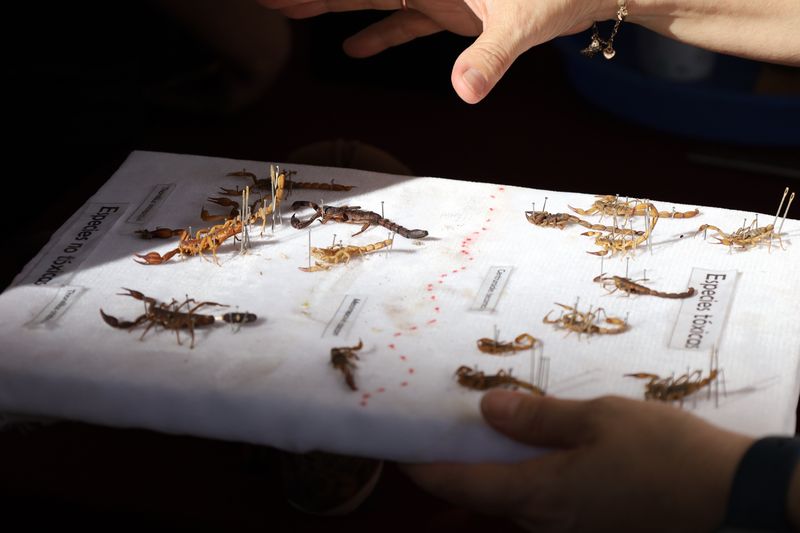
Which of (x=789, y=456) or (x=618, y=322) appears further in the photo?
(x=618, y=322)

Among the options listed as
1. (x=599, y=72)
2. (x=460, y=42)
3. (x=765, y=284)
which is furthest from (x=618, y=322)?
(x=460, y=42)

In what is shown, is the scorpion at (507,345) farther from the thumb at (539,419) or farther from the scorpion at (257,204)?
the scorpion at (257,204)

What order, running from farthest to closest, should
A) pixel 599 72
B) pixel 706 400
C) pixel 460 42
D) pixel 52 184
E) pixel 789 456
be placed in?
pixel 460 42, pixel 599 72, pixel 52 184, pixel 706 400, pixel 789 456

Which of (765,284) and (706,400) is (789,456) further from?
(765,284)

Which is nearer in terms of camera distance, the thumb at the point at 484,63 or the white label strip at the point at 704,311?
the white label strip at the point at 704,311

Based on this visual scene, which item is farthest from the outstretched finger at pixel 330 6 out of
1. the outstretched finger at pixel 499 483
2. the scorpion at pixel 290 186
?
the outstretched finger at pixel 499 483

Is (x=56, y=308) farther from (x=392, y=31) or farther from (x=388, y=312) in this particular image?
(x=392, y=31)

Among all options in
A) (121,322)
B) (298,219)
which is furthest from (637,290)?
(121,322)

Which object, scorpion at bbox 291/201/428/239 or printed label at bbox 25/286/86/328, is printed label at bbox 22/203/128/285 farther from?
scorpion at bbox 291/201/428/239
